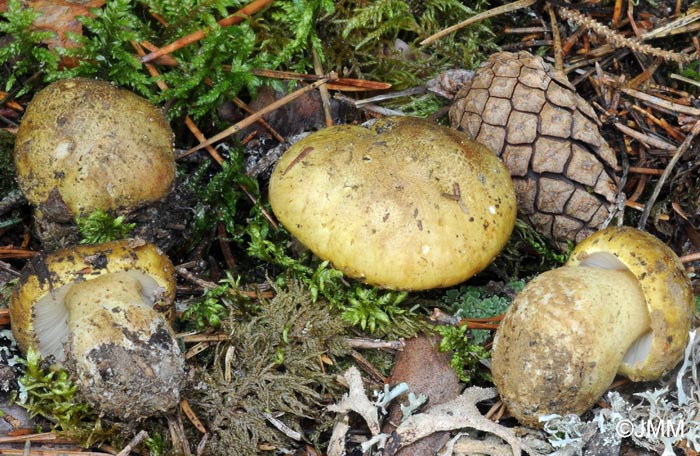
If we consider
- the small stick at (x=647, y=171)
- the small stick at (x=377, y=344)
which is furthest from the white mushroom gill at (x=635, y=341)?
the small stick at (x=377, y=344)

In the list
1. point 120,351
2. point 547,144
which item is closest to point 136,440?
point 120,351

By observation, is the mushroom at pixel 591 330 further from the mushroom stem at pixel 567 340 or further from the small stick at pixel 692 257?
the small stick at pixel 692 257

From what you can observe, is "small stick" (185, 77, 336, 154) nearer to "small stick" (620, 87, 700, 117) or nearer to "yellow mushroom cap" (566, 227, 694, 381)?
"small stick" (620, 87, 700, 117)

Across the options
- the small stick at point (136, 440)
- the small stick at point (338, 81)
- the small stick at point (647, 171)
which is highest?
the small stick at point (338, 81)

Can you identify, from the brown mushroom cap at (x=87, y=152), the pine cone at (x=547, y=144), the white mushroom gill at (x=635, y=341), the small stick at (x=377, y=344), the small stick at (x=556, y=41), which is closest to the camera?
the white mushroom gill at (x=635, y=341)

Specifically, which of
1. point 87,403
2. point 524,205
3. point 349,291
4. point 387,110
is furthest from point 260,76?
point 87,403
